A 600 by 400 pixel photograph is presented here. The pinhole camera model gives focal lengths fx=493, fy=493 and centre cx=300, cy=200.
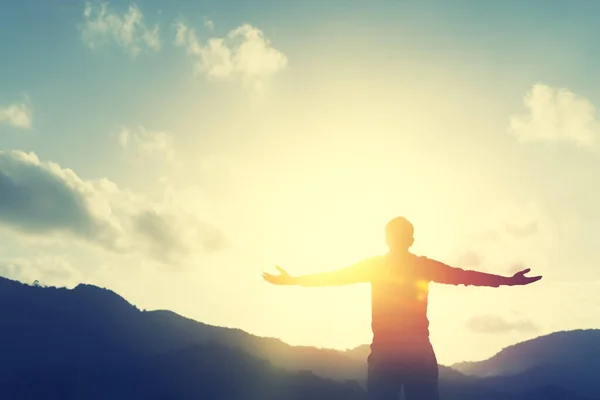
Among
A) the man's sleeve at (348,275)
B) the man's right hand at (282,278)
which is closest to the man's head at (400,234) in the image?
the man's sleeve at (348,275)

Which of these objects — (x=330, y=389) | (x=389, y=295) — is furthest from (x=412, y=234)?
(x=330, y=389)

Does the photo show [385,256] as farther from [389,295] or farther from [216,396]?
[216,396]

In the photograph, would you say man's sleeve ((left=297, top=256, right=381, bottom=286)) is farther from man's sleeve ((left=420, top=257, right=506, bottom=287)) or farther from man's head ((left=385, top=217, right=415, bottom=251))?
man's sleeve ((left=420, top=257, right=506, bottom=287))

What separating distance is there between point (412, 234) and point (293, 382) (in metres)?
200

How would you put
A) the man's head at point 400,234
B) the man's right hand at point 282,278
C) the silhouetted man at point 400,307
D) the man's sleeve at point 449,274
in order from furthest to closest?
the man's right hand at point 282,278 → the man's sleeve at point 449,274 → the man's head at point 400,234 → the silhouetted man at point 400,307

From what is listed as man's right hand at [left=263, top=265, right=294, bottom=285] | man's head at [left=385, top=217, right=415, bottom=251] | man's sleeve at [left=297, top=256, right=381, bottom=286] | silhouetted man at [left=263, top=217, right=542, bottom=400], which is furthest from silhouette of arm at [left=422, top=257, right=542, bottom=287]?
man's right hand at [left=263, top=265, right=294, bottom=285]

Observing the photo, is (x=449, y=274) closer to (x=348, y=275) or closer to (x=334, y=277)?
(x=348, y=275)

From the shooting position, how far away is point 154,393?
Answer: 644ft

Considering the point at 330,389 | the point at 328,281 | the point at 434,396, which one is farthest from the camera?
the point at 330,389

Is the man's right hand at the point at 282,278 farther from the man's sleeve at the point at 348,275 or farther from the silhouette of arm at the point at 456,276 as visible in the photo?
the silhouette of arm at the point at 456,276

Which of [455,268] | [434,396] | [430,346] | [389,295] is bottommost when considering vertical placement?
[434,396]

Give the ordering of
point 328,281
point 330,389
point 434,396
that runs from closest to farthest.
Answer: point 434,396, point 328,281, point 330,389

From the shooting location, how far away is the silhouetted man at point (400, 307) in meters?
6.57

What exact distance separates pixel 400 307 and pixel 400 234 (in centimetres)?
99
